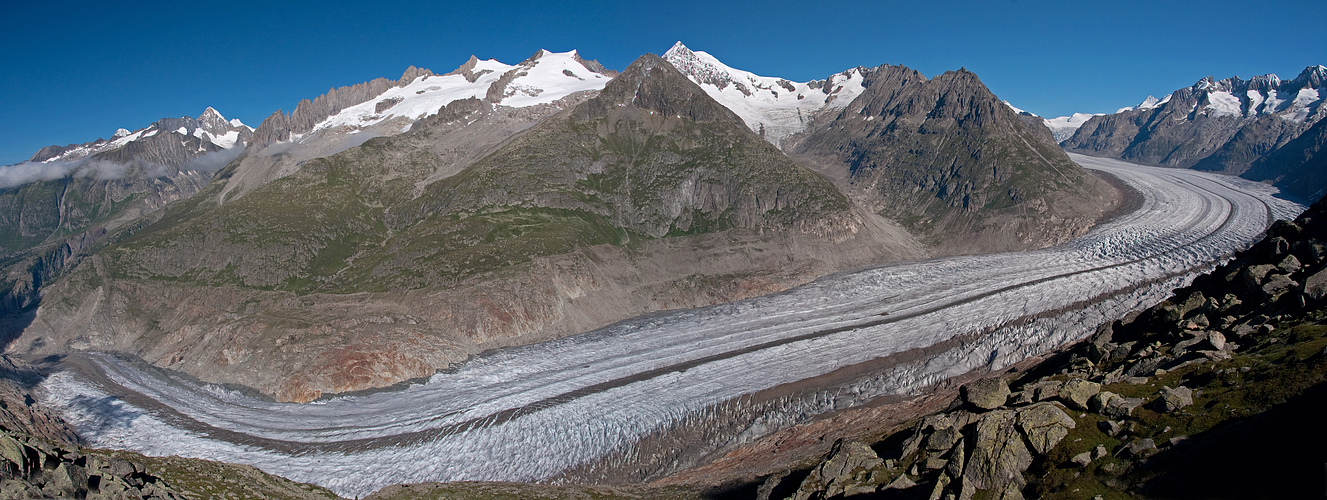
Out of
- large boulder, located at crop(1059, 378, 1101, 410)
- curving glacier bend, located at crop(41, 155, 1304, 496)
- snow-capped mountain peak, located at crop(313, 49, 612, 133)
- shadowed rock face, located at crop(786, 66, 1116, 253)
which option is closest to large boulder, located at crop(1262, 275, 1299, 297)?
large boulder, located at crop(1059, 378, 1101, 410)

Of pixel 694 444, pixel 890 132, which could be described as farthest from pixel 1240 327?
pixel 890 132

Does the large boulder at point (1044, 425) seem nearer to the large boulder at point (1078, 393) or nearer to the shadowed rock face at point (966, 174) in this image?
the large boulder at point (1078, 393)

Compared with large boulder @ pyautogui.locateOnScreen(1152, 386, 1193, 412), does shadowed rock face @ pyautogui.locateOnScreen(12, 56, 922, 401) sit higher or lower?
higher

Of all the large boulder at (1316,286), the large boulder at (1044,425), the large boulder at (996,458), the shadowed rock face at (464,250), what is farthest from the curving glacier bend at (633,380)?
the large boulder at (1044,425)

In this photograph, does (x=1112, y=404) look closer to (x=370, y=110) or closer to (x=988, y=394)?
(x=988, y=394)

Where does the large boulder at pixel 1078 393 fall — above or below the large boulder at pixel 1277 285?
below

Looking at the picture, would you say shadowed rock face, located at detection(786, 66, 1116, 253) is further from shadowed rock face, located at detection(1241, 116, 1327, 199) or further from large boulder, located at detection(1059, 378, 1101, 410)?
large boulder, located at detection(1059, 378, 1101, 410)
